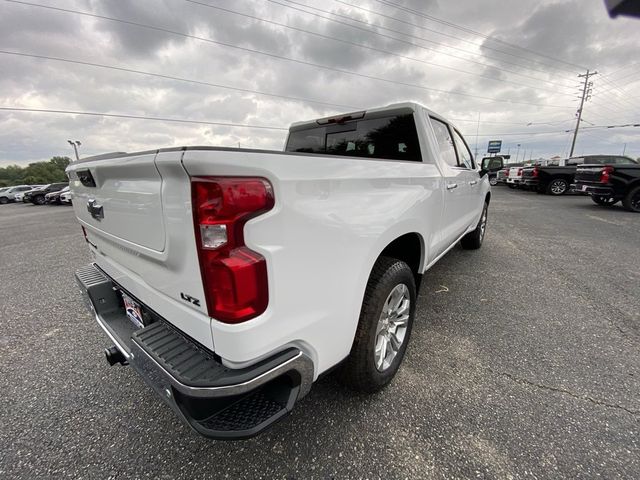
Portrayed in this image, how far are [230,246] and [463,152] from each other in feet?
12.7

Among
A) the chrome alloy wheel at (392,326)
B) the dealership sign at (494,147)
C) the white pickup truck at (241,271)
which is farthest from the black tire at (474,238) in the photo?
the dealership sign at (494,147)

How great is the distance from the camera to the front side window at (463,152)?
3.63 meters

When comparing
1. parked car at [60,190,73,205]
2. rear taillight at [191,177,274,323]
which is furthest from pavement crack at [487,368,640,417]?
parked car at [60,190,73,205]

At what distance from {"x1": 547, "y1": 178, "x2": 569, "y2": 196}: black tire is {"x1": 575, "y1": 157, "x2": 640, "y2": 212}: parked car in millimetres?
4989

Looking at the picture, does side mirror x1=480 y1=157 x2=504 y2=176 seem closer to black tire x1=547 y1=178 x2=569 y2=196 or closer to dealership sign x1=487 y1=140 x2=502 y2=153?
black tire x1=547 y1=178 x2=569 y2=196

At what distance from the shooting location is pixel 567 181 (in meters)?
14.3

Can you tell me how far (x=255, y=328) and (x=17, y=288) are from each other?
4883mm

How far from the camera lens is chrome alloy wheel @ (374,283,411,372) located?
1994mm

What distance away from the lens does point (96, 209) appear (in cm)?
175

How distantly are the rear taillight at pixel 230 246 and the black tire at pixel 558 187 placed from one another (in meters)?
17.9

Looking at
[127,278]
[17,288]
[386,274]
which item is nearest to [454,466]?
[386,274]

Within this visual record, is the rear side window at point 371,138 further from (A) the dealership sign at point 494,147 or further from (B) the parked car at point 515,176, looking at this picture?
(A) the dealership sign at point 494,147

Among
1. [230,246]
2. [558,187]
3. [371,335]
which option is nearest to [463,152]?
[371,335]

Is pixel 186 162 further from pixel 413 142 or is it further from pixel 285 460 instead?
pixel 413 142
